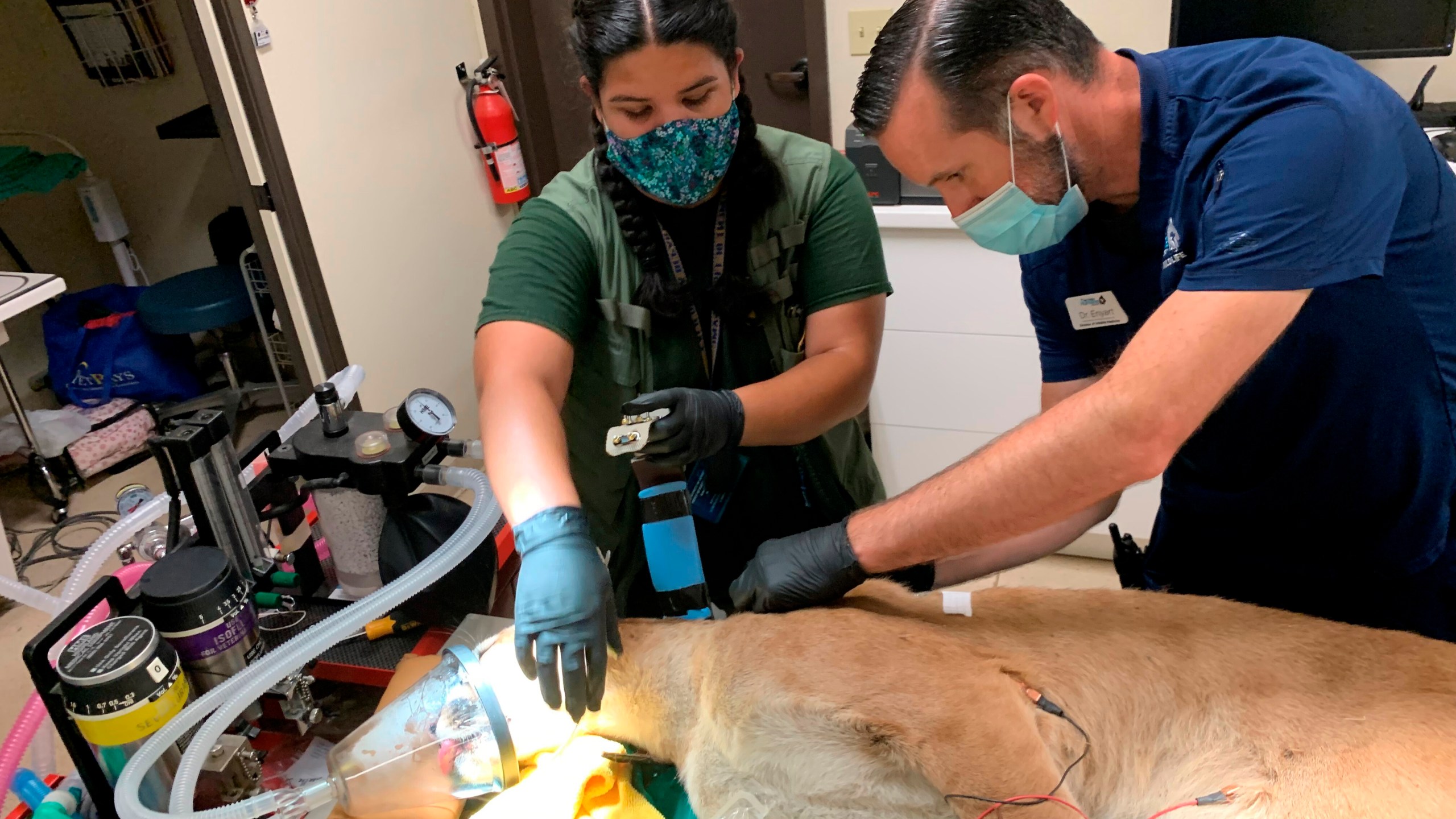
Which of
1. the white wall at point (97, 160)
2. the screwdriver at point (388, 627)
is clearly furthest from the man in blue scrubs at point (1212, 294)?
the white wall at point (97, 160)

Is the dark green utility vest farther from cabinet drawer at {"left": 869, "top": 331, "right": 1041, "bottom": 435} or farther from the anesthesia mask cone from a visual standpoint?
cabinet drawer at {"left": 869, "top": 331, "right": 1041, "bottom": 435}

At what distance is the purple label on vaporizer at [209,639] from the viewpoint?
1.01 m

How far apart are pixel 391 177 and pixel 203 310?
3.89ft

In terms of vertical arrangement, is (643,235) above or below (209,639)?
above

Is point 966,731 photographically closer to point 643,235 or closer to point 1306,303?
point 1306,303

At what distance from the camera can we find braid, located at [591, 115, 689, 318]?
1354mm

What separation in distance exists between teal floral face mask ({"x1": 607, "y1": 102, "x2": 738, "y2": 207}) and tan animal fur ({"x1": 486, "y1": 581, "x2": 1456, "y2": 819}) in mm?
626

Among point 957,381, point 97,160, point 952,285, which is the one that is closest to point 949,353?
point 957,381

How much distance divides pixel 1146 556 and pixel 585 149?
2.72 m

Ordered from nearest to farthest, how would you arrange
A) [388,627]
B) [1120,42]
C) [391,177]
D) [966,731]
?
1. [966,731]
2. [388,627]
3. [1120,42]
4. [391,177]

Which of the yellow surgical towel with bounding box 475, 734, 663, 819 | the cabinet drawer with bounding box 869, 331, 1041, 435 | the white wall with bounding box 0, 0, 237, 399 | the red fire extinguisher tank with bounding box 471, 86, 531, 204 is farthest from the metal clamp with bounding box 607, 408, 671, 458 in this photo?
the white wall with bounding box 0, 0, 237, 399

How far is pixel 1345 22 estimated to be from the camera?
224 centimetres

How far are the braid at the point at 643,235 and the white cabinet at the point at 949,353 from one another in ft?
3.95

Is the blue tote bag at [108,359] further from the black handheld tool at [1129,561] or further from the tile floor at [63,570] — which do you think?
the black handheld tool at [1129,561]
